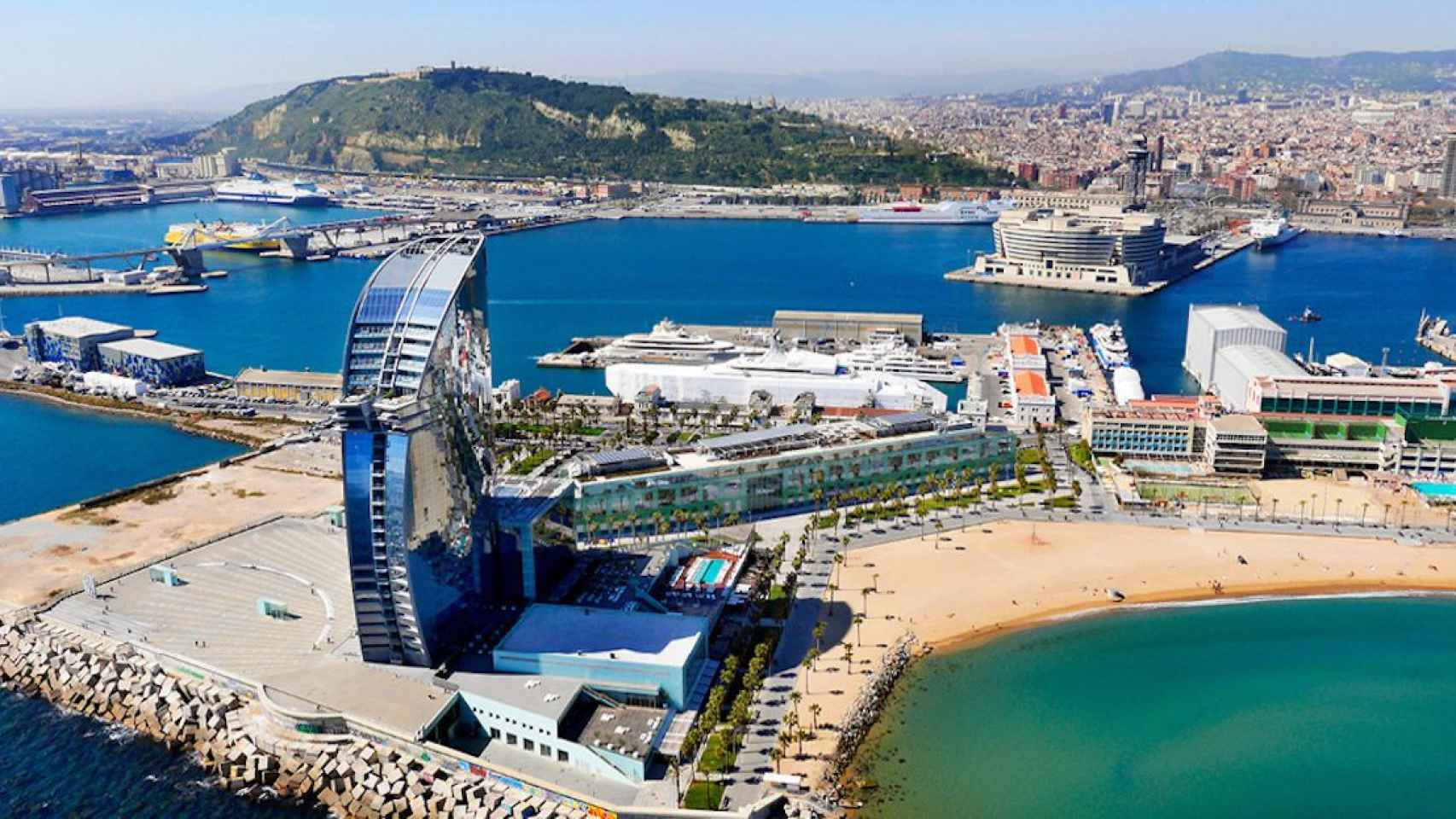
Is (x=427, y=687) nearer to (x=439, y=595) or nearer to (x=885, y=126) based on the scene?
(x=439, y=595)

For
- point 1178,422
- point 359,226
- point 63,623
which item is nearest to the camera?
point 63,623

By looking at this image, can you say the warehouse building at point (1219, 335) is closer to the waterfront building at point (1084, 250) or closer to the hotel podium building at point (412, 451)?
the waterfront building at point (1084, 250)

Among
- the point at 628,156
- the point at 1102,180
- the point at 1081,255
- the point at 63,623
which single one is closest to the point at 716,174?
the point at 628,156

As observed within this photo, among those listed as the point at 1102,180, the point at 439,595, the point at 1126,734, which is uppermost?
the point at 1102,180

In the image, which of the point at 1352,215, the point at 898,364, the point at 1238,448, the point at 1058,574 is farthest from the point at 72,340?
the point at 1352,215

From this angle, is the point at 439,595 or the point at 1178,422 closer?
the point at 439,595

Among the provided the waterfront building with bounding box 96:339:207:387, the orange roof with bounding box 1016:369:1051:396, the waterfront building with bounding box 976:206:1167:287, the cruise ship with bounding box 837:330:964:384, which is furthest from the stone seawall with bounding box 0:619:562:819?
the waterfront building with bounding box 976:206:1167:287

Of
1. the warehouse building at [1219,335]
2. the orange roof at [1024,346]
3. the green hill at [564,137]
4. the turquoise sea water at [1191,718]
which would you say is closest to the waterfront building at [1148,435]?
the warehouse building at [1219,335]
